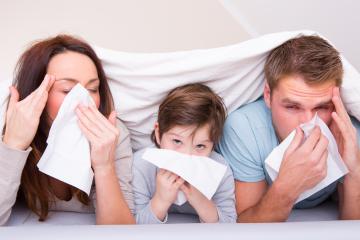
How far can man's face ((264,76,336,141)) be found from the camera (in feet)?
3.29

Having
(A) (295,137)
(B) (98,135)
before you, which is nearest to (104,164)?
(B) (98,135)

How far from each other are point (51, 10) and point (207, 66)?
122 cm

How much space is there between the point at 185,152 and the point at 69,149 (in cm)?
25

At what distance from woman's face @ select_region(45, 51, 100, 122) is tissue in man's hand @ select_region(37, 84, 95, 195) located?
0.04m

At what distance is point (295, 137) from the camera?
977 mm

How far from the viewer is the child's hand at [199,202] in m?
0.99

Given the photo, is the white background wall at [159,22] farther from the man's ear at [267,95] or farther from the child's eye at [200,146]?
the child's eye at [200,146]

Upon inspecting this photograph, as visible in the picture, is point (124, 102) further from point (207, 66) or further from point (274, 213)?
point (274, 213)

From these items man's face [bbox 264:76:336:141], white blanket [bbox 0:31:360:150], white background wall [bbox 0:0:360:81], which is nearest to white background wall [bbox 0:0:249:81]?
white background wall [bbox 0:0:360:81]

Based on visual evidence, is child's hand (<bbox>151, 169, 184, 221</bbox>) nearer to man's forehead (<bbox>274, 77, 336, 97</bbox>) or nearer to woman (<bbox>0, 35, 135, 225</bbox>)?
woman (<bbox>0, 35, 135, 225</bbox>)

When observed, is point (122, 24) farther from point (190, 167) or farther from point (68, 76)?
point (190, 167)

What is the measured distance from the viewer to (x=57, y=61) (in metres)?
0.99

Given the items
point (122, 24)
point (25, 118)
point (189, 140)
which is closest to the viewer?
point (25, 118)

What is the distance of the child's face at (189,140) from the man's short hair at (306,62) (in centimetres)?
21
